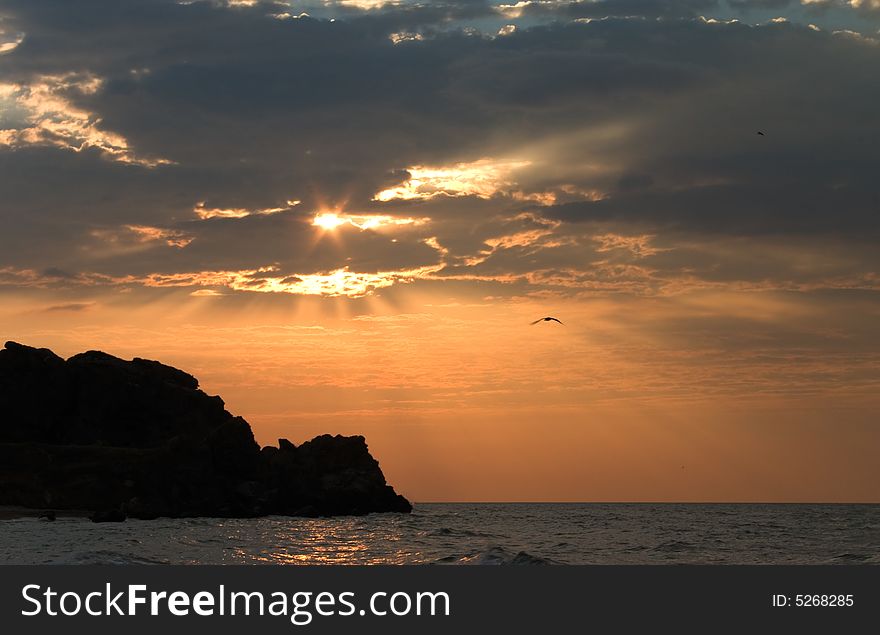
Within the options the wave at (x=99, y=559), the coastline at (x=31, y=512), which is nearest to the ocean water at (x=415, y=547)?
the wave at (x=99, y=559)

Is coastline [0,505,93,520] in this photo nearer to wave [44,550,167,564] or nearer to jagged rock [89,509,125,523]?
jagged rock [89,509,125,523]

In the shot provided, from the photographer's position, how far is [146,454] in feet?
513

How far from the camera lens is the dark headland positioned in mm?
148250

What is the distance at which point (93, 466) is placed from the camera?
505ft

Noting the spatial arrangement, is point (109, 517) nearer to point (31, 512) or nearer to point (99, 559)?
point (31, 512)

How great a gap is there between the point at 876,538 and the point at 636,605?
81.9 meters

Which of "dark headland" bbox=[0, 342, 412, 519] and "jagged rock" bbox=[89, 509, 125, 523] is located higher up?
"dark headland" bbox=[0, 342, 412, 519]

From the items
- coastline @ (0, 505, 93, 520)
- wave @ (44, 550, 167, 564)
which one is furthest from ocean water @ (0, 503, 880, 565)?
coastline @ (0, 505, 93, 520)

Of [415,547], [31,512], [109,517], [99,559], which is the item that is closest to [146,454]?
[31,512]

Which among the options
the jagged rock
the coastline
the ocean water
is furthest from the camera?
the coastline

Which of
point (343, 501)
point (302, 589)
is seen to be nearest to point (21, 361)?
point (343, 501)

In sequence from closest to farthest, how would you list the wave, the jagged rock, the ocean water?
the wave, the ocean water, the jagged rock

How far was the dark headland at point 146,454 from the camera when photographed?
148 meters

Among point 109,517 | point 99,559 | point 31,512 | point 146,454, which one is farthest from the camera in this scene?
point 146,454
